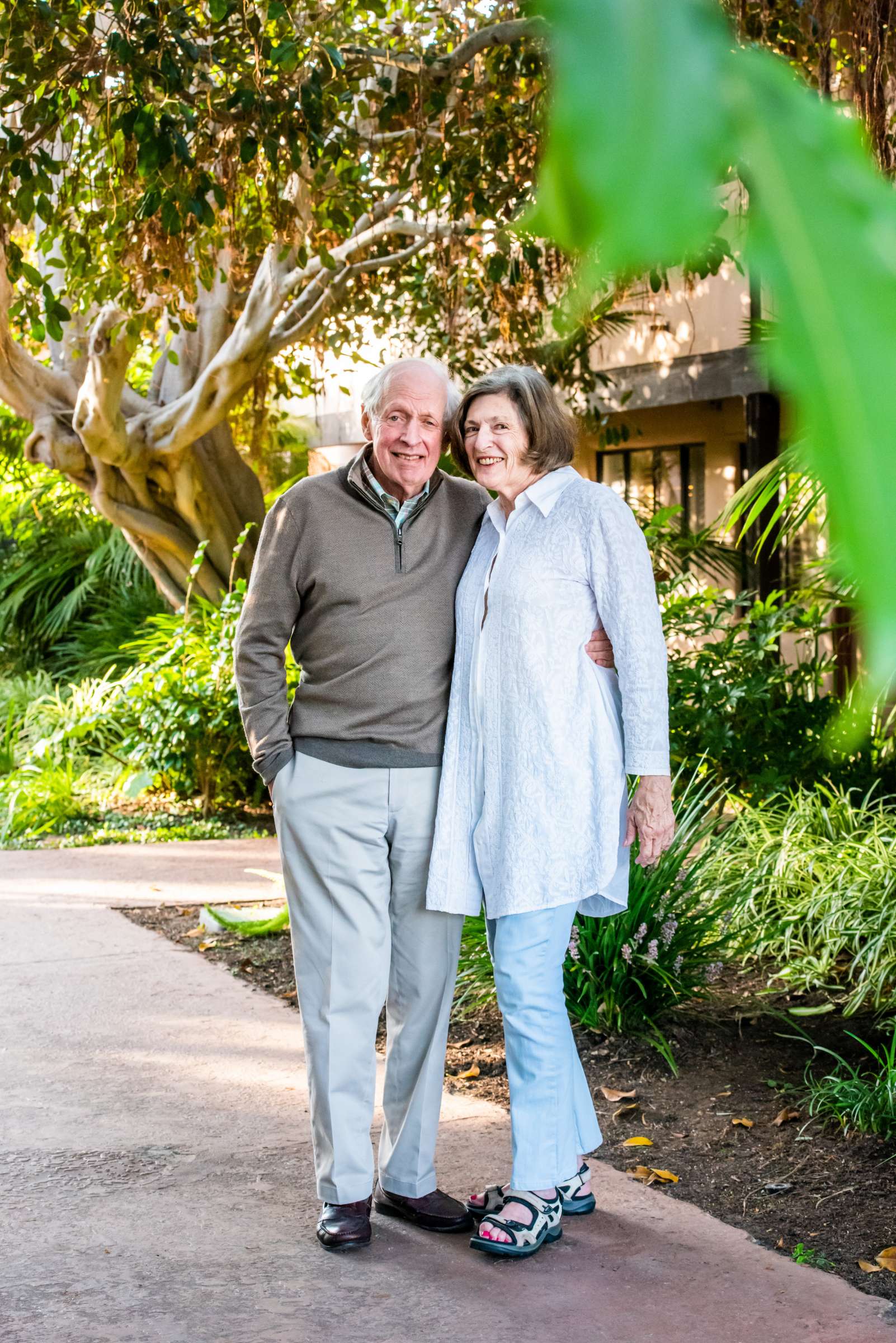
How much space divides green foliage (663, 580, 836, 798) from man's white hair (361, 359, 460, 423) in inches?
148

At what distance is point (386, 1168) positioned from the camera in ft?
11.3

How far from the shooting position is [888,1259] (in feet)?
10.3

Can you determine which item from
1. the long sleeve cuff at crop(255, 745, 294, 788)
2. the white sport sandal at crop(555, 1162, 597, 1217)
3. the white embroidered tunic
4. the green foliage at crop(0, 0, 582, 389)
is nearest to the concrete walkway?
the white sport sandal at crop(555, 1162, 597, 1217)

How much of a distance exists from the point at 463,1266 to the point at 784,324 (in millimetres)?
3213

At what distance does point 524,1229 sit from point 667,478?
1032 centimetres

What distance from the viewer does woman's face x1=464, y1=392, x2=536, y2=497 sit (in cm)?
325

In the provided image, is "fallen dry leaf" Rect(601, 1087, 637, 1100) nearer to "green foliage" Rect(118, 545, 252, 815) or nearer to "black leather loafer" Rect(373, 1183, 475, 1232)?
"black leather loafer" Rect(373, 1183, 475, 1232)

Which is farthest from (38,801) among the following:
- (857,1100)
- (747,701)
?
(857,1100)

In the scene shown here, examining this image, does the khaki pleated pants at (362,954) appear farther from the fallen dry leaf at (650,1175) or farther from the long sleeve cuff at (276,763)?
the fallen dry leaf at (650,1175)

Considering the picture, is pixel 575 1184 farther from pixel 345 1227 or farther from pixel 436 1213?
pixel 345 1227

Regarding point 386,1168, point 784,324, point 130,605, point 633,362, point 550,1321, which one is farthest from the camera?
point 130,605

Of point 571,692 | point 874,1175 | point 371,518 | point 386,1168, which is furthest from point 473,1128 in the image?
point 371,518

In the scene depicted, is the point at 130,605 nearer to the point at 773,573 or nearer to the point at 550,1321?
the point at 773,573

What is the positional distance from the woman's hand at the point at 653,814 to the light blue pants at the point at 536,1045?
217mm
